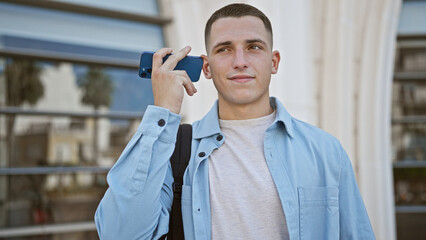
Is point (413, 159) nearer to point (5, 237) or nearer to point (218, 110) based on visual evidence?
point (218, 110)

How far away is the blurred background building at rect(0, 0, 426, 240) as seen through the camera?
5016 mm

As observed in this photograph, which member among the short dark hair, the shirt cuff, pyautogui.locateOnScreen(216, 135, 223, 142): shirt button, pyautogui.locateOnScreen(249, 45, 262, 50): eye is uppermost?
the short dark hair

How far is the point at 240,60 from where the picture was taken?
1777 millimetres

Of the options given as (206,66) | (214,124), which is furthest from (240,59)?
(214,124)

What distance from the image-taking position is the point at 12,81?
503 cm

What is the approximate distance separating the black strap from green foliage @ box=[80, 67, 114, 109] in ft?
12.9

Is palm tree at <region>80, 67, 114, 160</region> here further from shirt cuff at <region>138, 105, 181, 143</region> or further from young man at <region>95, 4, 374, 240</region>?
shirt cuff at <region>138, 105, 181, 143</region>

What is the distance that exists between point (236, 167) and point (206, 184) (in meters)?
0.17

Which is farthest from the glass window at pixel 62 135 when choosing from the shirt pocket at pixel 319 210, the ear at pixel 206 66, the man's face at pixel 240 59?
the shirt pocket at pixel 319 210

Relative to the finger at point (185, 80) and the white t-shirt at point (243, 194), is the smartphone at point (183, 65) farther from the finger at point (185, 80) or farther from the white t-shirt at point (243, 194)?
the white t-shirt at point (243, 194)

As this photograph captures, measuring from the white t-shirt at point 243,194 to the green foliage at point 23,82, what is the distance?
425cm

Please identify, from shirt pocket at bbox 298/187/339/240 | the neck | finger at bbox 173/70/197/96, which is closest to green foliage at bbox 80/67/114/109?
the neck

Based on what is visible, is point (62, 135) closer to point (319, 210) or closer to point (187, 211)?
point (187, 211)

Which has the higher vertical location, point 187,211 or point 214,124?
point 214,124
